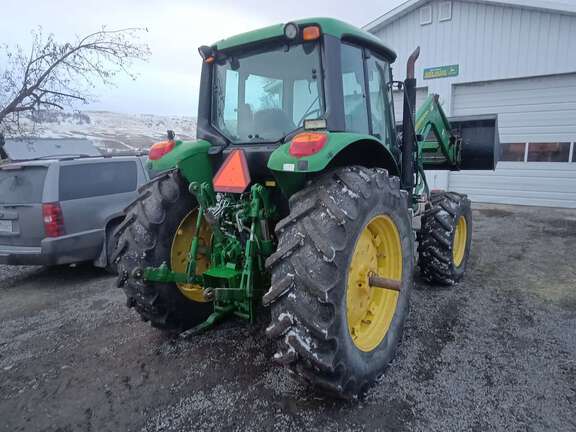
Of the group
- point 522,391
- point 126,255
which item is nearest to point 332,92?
point 126,255

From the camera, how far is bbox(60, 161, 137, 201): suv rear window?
5254 mm

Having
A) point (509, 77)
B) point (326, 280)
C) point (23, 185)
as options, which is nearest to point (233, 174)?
point (326, 280)

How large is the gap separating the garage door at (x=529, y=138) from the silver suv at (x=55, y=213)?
9164 mm

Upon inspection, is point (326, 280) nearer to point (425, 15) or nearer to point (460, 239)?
point (460, 239)

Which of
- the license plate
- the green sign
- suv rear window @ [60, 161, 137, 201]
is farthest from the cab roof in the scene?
the green sign

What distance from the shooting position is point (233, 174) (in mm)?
2828

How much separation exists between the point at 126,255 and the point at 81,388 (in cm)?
100

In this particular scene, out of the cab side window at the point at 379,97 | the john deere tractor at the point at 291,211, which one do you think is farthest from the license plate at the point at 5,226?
the cab side window at the point at 379,97

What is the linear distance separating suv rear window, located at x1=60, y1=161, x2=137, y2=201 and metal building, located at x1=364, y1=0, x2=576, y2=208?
675cm

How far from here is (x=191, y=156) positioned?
121 inches

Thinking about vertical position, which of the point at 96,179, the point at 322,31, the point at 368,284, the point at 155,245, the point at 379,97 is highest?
the point at 322,31

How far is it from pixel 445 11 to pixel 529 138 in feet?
12.8

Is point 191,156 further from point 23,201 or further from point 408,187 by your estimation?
point 23,201

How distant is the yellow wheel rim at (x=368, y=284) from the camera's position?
107 inches
